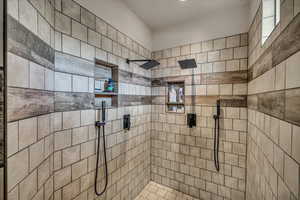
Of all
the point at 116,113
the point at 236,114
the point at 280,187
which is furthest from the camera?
the point at 236,114

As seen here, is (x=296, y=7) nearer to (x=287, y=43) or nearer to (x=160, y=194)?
(x=287, y=43)

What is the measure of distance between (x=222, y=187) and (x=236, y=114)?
1095 mm

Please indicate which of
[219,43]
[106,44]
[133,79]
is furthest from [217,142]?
[106,44]

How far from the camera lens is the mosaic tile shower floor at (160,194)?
78.4 inches

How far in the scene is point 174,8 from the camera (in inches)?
70.1

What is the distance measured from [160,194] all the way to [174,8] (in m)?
2.95

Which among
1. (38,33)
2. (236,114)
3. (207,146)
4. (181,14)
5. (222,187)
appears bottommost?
(222,187)

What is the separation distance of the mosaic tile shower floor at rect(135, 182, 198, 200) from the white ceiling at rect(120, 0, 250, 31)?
291 cm

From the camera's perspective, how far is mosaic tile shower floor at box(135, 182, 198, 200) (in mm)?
1992

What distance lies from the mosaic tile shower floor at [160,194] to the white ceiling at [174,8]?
2908 mm

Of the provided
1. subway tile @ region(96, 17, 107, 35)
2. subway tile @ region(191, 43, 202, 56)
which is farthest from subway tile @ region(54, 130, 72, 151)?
subway tile @ region(191, 43, 202, 56)

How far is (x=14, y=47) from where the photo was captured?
0.61m

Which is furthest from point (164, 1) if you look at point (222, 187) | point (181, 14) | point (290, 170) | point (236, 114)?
point (222, 187)

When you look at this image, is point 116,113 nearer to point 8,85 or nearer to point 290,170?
point 8,85
